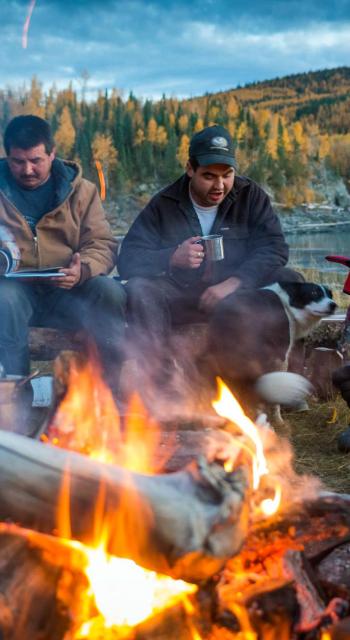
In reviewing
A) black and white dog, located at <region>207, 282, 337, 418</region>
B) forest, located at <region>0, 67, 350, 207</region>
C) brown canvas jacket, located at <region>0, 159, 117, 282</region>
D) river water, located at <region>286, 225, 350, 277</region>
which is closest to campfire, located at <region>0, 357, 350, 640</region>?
black and white dog, located at <region>207, 282, 337, 418</region>

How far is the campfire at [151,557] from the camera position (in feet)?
6.16

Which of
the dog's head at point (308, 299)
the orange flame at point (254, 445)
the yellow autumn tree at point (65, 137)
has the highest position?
the orange flame at point (254, 445)

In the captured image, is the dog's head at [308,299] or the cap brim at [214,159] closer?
the cap brim at [214,159]

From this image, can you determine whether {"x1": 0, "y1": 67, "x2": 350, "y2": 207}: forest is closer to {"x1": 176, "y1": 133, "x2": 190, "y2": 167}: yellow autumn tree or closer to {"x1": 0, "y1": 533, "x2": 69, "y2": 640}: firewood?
{"x1": 176, "y1": 133, "x2": 190, "y2": 167}: yellow autumn tree

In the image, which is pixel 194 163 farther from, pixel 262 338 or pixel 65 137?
pixel 65 137

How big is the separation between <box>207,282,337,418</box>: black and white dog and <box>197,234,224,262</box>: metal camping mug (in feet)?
1.07

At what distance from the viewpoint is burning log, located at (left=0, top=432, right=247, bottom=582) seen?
1.86 m

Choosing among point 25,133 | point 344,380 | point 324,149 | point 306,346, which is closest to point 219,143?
point 25,133

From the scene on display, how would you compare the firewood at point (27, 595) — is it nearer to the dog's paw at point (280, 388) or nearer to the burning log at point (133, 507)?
the burning log at point (133, 507)

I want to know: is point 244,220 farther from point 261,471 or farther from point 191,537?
point 191,537

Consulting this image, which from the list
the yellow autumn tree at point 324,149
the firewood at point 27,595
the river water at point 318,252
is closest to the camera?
the firewood at point 27,595

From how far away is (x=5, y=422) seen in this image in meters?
2.98

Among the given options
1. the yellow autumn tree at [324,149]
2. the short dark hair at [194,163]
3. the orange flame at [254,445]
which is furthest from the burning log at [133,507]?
the yellow autumn tree at [324,149]

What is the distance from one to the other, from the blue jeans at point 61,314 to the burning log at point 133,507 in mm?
2446
